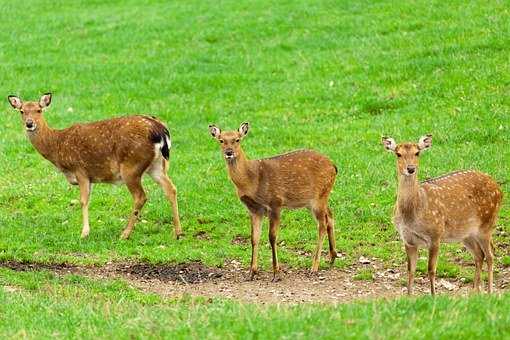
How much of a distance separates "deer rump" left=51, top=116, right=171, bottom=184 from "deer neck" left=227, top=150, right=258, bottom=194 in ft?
5.60

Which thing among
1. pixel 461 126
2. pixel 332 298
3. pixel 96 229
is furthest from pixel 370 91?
pixel 332 298

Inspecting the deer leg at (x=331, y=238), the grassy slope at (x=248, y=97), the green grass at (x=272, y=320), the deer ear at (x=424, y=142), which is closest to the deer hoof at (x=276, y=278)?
the grassy slope at (x=248, y=97)

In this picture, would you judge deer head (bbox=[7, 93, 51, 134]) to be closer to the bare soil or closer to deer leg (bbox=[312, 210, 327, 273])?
the bare soil

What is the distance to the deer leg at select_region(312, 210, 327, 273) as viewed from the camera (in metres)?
12.8

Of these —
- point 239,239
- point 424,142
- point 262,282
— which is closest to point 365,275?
point 262,282

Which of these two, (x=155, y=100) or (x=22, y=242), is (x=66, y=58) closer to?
(x=155, y=100)

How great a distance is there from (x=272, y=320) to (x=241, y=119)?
1126 centimetres

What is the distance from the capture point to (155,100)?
2061cm

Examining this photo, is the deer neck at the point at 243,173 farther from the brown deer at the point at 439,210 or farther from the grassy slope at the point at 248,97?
the brown deer at the point at 439,210

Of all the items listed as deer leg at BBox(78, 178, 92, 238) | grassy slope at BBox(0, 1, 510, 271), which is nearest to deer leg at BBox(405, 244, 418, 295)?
grassy slope at BBox(0, 1, 510, 271)

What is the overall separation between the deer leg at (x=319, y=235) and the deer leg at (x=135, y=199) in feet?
8.86

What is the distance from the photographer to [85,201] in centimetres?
1480

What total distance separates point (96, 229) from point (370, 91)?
6702 millimetres

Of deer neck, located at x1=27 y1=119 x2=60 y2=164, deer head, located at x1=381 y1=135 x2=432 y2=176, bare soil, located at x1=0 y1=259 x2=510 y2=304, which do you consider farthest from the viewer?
deer neck, located at x1=27 y1=119 x2=60 y2=164
